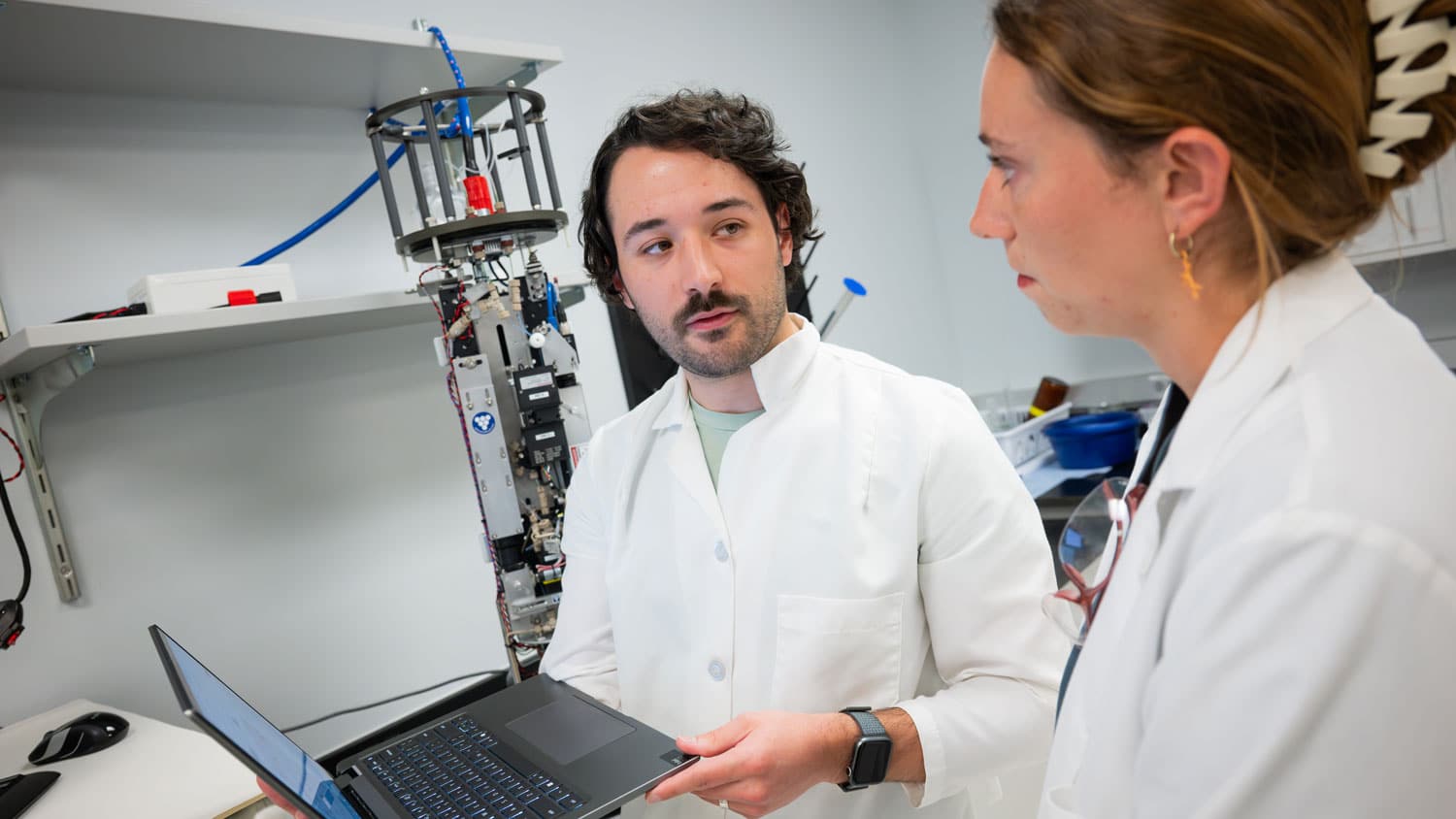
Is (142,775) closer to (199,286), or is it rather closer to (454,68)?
(199,286)

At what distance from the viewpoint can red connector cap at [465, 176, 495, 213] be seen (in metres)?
1.36

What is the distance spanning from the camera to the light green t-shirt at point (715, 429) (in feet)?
4.02

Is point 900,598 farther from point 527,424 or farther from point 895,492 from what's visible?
point 527,424

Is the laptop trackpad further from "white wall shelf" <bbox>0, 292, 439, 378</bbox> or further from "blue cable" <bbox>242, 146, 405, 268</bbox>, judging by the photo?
"blue cable" <bbox>242, 146, 405, 268</bbox>

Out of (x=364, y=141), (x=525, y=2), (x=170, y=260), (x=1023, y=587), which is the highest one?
(x=525, y=2)

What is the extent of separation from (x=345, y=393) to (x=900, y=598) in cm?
128

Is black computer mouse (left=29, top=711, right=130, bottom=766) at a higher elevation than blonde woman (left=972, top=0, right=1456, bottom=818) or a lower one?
lower

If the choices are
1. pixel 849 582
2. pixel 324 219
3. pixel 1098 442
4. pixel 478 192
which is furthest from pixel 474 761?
pixel 1098 442

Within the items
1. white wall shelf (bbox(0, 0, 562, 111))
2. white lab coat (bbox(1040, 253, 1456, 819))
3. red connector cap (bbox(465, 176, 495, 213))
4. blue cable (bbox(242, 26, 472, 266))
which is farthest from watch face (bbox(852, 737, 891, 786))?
white wall shelf (bbox(0, 0, 562, 111))

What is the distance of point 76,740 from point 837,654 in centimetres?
110

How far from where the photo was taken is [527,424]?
141 cm

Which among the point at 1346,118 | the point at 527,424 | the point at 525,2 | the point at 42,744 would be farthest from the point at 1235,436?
the point at 525,2

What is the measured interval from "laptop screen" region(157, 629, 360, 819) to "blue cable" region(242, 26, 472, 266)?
0.75 meters

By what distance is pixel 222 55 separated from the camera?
137cm
